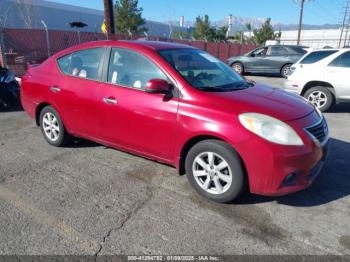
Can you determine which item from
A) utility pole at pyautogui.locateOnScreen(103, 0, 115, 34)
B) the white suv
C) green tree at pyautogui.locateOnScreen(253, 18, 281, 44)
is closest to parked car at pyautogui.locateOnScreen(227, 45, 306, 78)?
the white suv

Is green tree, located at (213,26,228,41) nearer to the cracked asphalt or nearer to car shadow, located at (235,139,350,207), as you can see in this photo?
car shadow, located at (235,139,350,207)

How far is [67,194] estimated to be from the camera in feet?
11.7

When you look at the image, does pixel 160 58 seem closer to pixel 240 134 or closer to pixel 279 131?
pixel 240 134

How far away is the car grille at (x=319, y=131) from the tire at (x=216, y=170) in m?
0.82

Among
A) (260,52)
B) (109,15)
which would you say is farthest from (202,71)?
(260,52)

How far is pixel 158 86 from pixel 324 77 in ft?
18.8

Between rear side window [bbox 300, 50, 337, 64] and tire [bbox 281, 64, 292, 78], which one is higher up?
rear side window [bbox 300, 50, 337, 64]

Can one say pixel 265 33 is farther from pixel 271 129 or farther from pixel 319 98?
pixel 271 129

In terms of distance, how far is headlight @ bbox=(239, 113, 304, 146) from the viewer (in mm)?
3014

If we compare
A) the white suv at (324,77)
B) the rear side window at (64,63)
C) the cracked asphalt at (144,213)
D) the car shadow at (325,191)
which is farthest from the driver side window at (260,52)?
the rear side window at (64,63)

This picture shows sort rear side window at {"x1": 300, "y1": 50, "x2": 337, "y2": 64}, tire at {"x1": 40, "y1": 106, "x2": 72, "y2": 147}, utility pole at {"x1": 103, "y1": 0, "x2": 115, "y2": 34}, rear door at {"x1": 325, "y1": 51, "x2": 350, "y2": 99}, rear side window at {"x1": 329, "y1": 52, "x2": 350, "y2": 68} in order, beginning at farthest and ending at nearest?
utility pole at {"x1": 103, "y1": 0, "x2": 115, "y2": 34}, rear side window at {"x1": 300, "y1": 50, "x2": 337, "y2": 64}, rear side window at {"x1": 329, "y1": 52, "x2": 350, "y2": 68}, rear door at {"x1": 325, "y1": 51, "x2": 350, "y2": 99}, tire at {"x1": 40, "y1": 106, "x2": 72, "y2": 147}

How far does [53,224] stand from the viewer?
2992 mm

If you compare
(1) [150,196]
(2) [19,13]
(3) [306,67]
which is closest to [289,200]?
(1) [150,196]

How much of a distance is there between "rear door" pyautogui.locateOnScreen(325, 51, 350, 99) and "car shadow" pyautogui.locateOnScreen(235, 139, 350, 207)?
3311 millimetres
